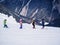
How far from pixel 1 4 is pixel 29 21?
0.40 metres

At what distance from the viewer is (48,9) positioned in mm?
2395

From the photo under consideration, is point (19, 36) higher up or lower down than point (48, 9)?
lower down

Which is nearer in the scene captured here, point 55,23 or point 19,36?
point 19,36

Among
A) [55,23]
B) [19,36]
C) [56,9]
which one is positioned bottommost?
[19,36]

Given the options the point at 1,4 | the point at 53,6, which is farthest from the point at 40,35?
the point at 1,4

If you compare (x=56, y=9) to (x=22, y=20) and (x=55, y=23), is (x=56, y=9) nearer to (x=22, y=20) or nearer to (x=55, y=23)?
(x=55, y=23)

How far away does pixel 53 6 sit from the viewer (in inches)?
94.4

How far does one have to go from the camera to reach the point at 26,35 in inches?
89.9

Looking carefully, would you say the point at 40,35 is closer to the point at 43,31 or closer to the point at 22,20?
the point at 43,31

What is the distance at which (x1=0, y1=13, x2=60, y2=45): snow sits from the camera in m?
Result: 2.21

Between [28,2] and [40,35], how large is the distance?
1.44 ft

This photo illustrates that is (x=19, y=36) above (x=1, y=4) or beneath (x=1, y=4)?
beneath

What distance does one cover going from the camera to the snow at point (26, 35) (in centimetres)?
221

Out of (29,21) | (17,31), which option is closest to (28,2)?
(29,21)
